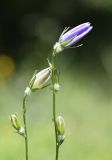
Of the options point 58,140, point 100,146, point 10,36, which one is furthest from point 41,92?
point 58,140

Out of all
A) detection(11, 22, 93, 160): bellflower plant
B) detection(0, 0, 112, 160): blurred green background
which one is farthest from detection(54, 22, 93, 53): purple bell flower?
detection(0, 0, 112, 160): blurred green background

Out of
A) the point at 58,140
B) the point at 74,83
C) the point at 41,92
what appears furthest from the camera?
the point at 74,83

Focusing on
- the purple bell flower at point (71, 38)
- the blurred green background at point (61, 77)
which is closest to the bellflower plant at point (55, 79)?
the purple bell flower at point (71, 38)

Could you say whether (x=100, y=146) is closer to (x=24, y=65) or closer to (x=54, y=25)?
(x=24, y=65)

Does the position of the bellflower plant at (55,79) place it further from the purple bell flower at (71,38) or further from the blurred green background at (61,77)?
the blurred green background at (61,77)

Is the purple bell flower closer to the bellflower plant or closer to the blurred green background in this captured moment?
the bellflower plant

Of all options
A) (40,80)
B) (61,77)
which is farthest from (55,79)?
(61,77)
